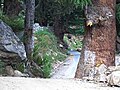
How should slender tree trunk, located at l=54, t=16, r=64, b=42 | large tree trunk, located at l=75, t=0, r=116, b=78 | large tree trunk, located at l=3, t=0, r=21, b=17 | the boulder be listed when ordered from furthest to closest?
slender tree trunk, located at l=54, t=16, r=64, b=42, large tree trunk, located at l=3, t=0, r=21, b=17, the boulder, large tree trunk, located at l=75, t=0, r=116, b=78

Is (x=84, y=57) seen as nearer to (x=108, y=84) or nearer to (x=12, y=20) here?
(x=108, y=84)

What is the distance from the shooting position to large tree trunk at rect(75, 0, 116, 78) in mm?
8406

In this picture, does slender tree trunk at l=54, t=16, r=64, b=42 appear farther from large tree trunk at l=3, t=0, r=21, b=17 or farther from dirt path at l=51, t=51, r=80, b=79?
large tree trunk at l=3, t=0, r=21, b=17

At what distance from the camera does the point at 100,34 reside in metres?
8.49

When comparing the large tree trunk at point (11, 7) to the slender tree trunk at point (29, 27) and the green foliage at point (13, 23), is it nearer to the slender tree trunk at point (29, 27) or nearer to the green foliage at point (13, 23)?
the green foliage at point (13, 23)

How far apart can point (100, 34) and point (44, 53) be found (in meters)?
8.21

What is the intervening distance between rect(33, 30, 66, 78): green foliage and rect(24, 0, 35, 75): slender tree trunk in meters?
0.90

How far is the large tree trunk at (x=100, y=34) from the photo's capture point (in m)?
8.41

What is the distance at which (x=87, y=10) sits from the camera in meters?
8.54

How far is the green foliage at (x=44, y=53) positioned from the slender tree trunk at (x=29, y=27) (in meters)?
0.90

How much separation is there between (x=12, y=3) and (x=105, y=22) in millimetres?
8075

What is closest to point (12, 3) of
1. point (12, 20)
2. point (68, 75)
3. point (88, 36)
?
point (12, 20)

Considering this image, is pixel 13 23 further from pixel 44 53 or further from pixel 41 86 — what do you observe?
pixel 41 86

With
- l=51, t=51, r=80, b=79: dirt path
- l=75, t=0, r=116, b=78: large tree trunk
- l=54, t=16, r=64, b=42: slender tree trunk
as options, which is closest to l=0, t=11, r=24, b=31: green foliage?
l=51, t=51, r=80, b=79: dirt path
